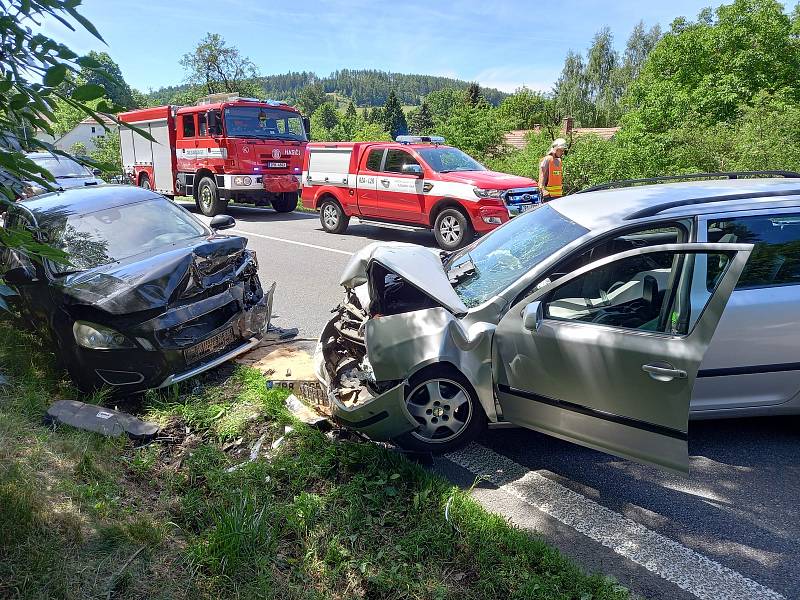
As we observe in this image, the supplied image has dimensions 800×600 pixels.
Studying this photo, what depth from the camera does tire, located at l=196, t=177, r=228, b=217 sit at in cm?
1547

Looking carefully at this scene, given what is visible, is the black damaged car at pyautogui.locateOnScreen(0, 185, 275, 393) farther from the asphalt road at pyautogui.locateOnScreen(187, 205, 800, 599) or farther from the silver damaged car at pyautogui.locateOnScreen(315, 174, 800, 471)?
the asphalt road at pyautogui.locateOnScreen(187, 205, 800, 599)

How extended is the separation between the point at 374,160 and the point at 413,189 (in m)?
1.28

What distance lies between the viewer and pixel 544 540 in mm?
2805

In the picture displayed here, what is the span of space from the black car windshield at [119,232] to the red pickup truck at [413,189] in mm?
5512

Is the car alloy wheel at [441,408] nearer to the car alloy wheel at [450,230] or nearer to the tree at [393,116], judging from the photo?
the car alloy wheel at [450,230]

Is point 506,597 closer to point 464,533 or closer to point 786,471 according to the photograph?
point 464,533

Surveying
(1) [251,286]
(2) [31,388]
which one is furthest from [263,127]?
(2) [31,388]

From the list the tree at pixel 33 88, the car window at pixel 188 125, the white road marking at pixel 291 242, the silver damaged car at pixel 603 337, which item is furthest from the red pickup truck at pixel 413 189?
the tree at pixel 33 88

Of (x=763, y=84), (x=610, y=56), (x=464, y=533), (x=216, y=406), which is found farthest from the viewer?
(x=610, y=56)

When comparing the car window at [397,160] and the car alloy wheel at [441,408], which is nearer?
the car alloy wheel at [441,408]

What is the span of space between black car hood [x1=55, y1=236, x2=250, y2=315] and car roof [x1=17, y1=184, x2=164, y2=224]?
2.91 ft

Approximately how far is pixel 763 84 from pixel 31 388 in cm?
2363

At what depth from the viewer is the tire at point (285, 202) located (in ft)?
53.0

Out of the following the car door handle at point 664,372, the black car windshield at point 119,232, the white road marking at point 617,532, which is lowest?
the white road marking at point 617,532
